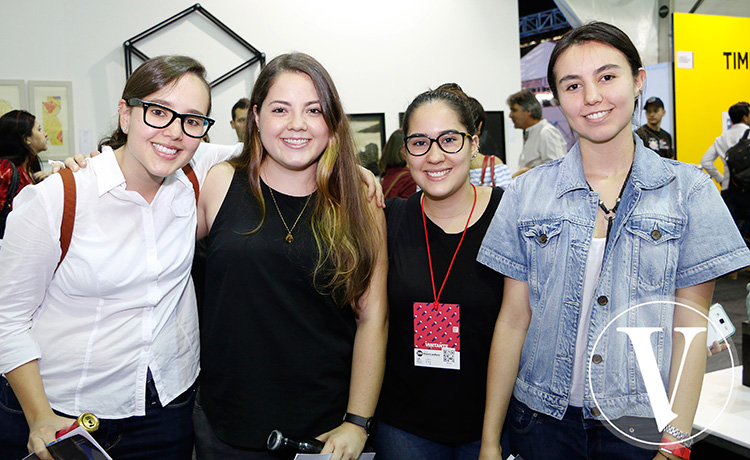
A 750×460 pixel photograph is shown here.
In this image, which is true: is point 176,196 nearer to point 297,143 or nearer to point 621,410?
point 297,143

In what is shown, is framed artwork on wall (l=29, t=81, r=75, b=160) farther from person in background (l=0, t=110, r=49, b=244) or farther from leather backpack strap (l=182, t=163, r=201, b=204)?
leather backpack strap (l=182, t=163, r=201, b=204)

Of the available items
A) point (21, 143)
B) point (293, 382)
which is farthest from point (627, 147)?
point (21, 143)

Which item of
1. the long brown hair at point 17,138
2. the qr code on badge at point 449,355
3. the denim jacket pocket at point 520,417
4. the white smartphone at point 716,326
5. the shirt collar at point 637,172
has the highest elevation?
the long brown hair at point 17,138

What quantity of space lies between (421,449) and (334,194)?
2.73ft

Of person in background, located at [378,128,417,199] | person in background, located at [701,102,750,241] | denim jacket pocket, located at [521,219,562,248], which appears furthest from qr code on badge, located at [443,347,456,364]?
person in background, located at [701,102,750,241]

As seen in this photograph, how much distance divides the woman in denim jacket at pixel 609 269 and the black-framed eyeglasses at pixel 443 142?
1.12 feet

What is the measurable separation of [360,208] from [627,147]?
79 cm

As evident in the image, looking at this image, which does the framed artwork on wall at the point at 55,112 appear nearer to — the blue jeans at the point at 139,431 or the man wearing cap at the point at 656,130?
the blue jeans at the point at 139,431

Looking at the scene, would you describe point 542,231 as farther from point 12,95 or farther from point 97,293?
point 12,95

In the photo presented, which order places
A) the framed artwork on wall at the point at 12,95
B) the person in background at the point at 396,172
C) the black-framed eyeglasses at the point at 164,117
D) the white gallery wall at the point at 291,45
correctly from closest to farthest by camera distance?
the black-framed eyeglasses at the point at 164,117, the person in background at the point at 396,172, the framed artwork on wall at the point at 12,95, the white gallery wall at the point at 291,45

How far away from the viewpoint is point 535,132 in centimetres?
545

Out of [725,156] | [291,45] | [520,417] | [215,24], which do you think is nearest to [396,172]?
[520,417]

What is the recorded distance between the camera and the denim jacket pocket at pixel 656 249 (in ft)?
4.14

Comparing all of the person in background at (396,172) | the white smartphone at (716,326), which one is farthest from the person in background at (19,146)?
the white smartphone at (716,326)
